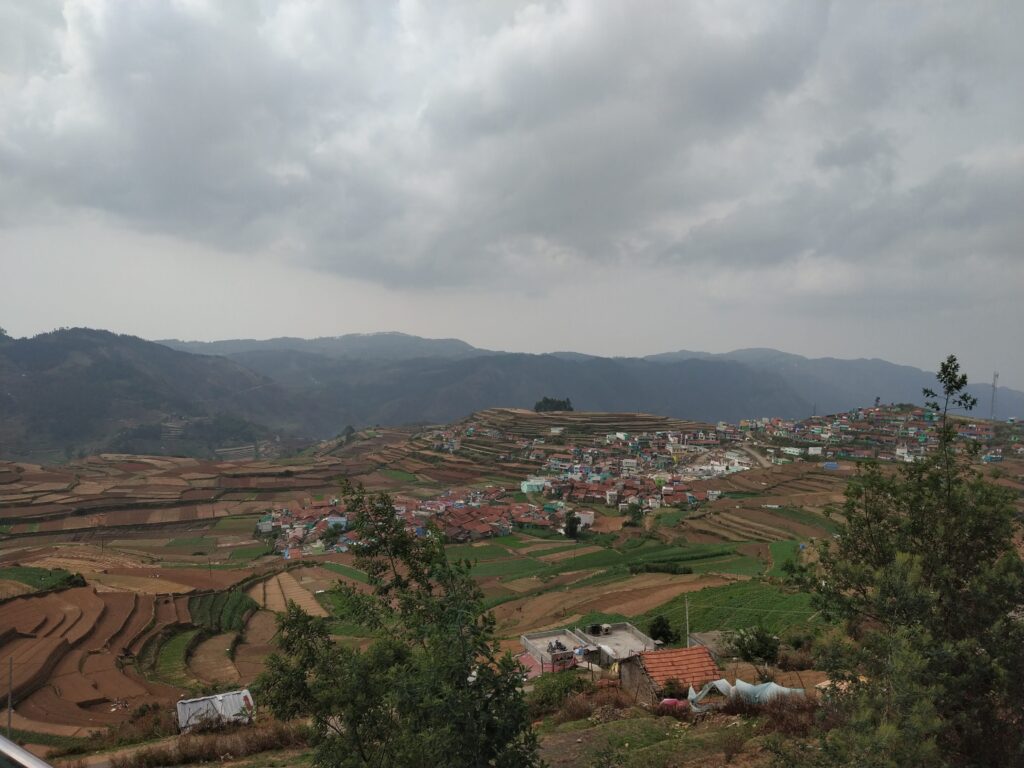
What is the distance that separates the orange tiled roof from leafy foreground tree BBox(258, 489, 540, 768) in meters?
8.60

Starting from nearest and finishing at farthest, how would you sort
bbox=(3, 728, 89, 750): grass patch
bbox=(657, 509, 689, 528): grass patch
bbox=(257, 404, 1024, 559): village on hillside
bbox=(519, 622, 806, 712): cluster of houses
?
1. bbox=(519, 622, 806, 712): cluster of houses
2. bbox=(3, 728, 89, 750): grass patch
3. bbox=(657, 509, 689, 528): grass patch
4. bbox=(257, 404, 1024, 559): village on hillside

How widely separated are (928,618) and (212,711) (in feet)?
48.8

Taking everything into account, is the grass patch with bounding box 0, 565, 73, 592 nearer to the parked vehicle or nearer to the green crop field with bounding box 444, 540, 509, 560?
the green crop field with bounding box 444, 540, 509, 560

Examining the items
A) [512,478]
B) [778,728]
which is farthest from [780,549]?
[512,478]

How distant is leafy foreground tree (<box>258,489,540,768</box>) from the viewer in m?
4.21

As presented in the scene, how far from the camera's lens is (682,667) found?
40.7 feet

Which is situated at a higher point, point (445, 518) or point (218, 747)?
point (218, 747)

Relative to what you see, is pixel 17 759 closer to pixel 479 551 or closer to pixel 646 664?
pixel 646 664

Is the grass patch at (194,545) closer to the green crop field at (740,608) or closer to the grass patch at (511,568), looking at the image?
the grass patch at (511,568)

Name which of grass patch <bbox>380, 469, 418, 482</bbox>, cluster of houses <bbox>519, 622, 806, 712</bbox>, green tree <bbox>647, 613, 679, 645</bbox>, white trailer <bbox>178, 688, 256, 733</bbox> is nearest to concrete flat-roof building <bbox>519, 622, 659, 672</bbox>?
cluster of houses <bbox>519, 622, 806, 712</bbox>

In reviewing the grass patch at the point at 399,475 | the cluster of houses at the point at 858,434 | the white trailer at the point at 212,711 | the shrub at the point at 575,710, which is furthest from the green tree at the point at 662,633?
the grass patch at the point at 399,475

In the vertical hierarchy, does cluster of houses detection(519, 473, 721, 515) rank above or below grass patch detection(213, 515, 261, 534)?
above

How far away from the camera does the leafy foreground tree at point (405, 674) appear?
13.8ft

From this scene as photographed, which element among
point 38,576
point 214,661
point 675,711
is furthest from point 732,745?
point 38,576
